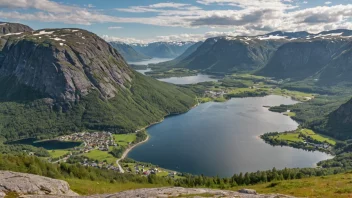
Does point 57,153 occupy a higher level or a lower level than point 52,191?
lower

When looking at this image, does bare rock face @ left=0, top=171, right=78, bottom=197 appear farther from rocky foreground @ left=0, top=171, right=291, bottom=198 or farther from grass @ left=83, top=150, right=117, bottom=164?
Answer: grass @ left=83, top=150, right=117, bottom=164

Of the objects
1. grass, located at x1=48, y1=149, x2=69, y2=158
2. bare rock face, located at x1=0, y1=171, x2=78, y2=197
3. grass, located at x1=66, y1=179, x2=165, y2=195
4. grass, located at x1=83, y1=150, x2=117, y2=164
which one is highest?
bare rock face, located at x1=0, y1=171, x2=78, y2=197

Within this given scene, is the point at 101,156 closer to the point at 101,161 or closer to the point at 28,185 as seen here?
the point at 101,161

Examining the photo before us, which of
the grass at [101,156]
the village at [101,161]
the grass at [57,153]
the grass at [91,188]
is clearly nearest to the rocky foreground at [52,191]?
the grass at [91,188]

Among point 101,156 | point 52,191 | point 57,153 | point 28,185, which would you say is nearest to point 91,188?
point 52,191

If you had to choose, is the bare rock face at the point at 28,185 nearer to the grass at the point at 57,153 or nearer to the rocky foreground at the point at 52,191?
the rocky foreground at the point at 52,191

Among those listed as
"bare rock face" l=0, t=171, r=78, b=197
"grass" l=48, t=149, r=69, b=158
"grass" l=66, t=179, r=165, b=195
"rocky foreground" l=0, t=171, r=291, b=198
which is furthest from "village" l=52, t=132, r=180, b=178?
"rocky foreground" l=0, t=171, r=291, b=198
